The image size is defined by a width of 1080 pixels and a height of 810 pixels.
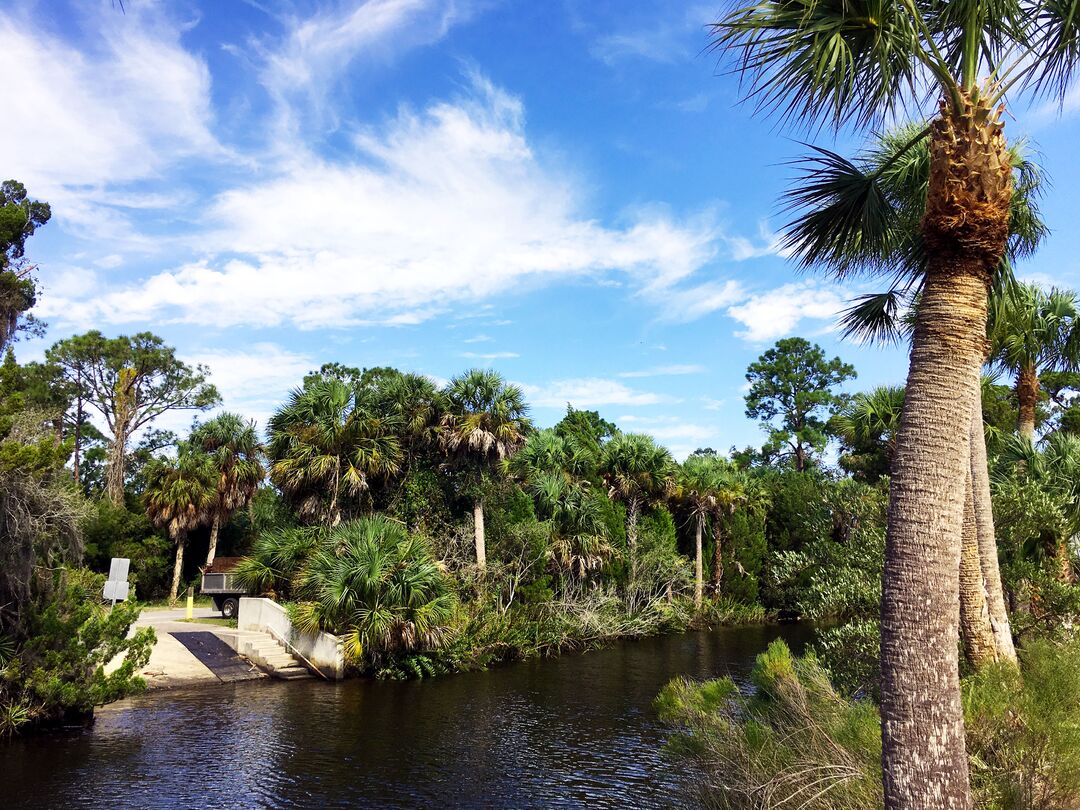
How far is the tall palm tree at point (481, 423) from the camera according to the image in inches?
1011

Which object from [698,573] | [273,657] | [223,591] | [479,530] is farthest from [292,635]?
[698,573]

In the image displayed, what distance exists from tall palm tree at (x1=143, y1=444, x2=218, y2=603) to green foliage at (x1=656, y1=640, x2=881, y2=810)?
98.8 ft

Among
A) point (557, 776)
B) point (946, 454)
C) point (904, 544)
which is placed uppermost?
point (946, 454)

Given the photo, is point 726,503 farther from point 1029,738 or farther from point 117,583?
point 1029,738

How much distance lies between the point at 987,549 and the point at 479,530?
1901 centimetres

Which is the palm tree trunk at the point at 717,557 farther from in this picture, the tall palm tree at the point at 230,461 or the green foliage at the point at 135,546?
the green foliage at the point at 135,546

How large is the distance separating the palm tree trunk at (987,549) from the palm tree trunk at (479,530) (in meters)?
18.4

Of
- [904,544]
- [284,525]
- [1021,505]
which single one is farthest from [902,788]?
[284,525]

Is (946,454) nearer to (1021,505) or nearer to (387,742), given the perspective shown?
(1021,505)

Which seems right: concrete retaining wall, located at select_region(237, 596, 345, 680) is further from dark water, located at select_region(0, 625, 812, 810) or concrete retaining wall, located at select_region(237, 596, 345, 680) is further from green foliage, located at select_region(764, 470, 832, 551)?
green foliage, located at select_region(764, 470, 832, 551)

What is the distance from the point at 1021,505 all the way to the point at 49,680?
1639 cm

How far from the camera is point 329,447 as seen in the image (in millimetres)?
24375

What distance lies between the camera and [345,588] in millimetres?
19844

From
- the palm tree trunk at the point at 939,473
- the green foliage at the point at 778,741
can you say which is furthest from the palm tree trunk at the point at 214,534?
the palm tree trunk at the point at 939,473
